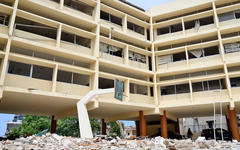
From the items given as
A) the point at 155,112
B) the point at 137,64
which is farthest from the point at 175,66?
the point at 155,112

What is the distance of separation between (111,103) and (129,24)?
9.96 metres

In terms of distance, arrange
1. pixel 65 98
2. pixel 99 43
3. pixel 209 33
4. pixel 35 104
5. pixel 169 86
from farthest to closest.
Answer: pixel 169 86, pixel 209 33, pixel 99 43, pixel 35 104, pixel 65 98

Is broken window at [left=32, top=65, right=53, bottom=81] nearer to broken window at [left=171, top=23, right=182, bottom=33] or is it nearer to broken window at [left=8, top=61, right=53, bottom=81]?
broken window at [left=8, top=61, right=53, bottom=81]

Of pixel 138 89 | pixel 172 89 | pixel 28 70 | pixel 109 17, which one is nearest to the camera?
pixel 28 70

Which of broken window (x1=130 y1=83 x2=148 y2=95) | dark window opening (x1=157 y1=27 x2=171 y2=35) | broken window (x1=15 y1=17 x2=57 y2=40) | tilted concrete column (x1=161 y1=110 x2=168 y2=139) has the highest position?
dark window opening (x1=157 y1=27 x2=171 y2=35)

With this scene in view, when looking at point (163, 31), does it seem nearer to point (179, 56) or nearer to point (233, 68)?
point (179, 56)

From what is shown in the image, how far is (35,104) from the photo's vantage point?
579 inches

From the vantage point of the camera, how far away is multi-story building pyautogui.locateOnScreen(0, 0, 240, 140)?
44.0 feet

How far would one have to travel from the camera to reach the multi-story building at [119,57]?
13.4m

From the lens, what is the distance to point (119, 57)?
1800 centimetres

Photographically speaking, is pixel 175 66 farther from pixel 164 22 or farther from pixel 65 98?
pixel 65 98

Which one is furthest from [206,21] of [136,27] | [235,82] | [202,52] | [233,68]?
[136,27]

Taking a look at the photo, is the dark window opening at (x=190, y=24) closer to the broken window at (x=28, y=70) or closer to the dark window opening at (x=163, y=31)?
the dark window opening at (x=163, y=31)

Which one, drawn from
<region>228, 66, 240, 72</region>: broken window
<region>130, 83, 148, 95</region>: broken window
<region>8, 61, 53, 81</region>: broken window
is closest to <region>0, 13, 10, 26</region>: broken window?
<region>8, 61, 53, 81</region>: broken window
